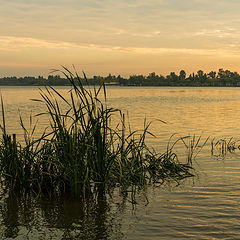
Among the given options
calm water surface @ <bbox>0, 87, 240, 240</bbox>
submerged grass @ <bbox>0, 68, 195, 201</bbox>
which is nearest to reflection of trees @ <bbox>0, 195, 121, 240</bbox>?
calm water surface @ <bbox>0, 87, 240, 240</bbox>

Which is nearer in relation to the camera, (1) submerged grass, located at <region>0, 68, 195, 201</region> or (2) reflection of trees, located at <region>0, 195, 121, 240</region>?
(2) reflection of trees, located at <region>0, 195, 121, 240</region>

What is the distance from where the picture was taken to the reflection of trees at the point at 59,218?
5.23 metres

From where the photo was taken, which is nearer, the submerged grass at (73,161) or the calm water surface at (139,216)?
the calm water surface at (139,216)

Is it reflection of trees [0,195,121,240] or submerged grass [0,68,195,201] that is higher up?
submerged grass [0,68,195,201]

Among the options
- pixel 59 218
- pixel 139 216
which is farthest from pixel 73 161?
pixel 139 216

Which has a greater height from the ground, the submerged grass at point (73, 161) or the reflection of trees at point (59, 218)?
the submerged grass at point (73, 161)

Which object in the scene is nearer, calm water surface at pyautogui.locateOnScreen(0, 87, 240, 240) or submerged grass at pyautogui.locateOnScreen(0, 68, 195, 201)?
calm water surface at pyautogui.locateOnScreen(0, 87, 240, 240)

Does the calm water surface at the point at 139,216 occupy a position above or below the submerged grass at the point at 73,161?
below

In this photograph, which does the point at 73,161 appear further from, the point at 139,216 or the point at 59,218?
A: the point at 139,216

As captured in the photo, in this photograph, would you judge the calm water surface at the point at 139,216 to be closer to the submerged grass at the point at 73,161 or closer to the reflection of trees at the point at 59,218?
the reflection of trees at the point at 59,218

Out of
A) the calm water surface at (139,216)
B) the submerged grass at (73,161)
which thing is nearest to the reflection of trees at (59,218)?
the calm water surface at (139,216)

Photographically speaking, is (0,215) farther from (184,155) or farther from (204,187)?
(184,155)

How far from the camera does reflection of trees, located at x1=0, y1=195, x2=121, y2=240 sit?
5.23m

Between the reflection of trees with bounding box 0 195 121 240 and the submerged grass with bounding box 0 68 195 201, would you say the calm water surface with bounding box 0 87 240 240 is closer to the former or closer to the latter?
the reflection of trees with bounding box 0 195 121 240
